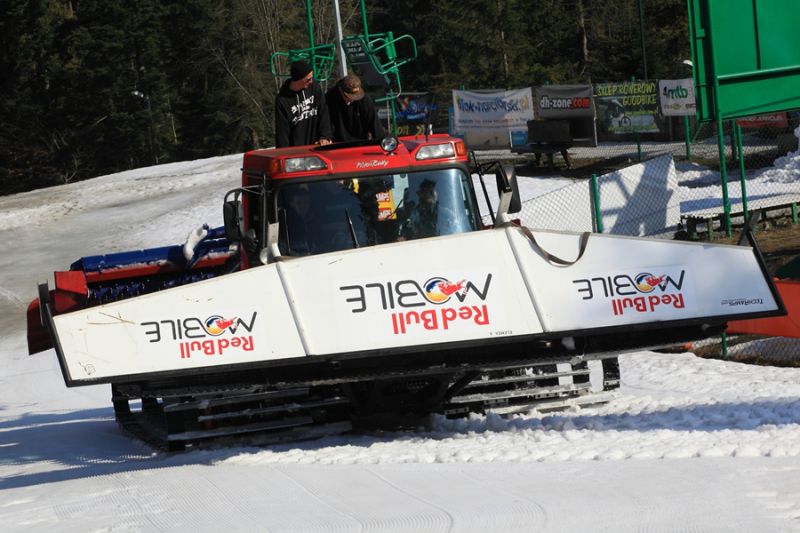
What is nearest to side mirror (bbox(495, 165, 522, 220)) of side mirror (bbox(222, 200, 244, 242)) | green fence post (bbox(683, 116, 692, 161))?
side mirror (bbox(222, 200, 244, 242))

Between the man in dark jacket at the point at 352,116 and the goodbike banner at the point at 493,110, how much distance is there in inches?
940

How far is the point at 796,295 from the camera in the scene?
11.5 meters

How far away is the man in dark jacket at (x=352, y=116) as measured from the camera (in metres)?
10.2

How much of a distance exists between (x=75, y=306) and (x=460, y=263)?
131 inches

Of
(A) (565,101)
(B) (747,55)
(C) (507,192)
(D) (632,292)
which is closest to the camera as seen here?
(D) (632,292)

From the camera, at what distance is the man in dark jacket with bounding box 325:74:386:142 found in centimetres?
1017

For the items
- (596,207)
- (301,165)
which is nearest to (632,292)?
(301,165)

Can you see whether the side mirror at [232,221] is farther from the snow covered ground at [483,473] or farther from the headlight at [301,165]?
the snow covered ground at [483,473]

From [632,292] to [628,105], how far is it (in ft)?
82.3

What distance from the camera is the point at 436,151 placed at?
29.6ft

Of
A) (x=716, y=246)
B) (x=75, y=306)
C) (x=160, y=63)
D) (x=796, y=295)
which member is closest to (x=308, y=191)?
(x=75, y=306)

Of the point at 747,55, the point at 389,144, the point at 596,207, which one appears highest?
the point at 389,144

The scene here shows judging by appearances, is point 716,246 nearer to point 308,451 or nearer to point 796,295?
point 308,451

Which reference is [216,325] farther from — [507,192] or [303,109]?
[303,109]
